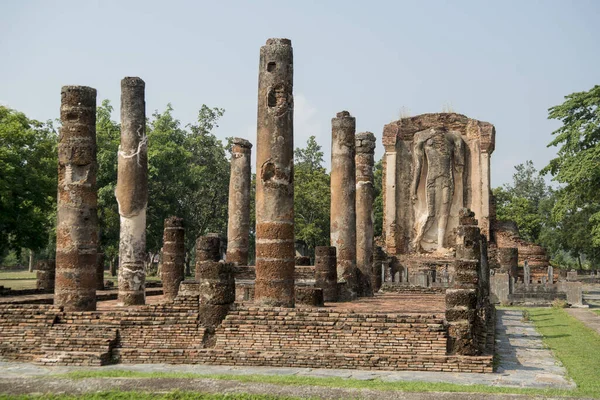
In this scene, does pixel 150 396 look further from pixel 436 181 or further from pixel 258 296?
pixel 436 181

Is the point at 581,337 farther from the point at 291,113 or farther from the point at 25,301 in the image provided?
the point at 25,301

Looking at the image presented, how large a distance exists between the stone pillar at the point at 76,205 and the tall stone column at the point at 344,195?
7107 mm

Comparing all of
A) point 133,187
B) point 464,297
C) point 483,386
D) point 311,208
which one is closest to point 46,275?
point 133,187

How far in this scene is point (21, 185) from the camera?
27.1 meters

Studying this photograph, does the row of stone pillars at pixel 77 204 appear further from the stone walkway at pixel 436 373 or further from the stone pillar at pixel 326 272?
the stone pillar at pixel 326 272

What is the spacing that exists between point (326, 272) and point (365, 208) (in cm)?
418

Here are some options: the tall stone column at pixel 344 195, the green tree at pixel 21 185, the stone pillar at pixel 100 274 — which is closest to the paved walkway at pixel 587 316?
the tall stone column at pixel 344 195

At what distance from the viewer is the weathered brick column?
11125 millimetres

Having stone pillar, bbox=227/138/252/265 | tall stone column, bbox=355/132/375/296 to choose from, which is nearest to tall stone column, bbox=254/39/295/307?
tall stone column, bbox=355/132/375/296

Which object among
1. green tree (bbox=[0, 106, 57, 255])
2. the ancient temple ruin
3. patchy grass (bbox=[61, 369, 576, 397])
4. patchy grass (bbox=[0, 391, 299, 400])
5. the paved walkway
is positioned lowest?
patchy grass (bbox=[0, 391, 299, 400])

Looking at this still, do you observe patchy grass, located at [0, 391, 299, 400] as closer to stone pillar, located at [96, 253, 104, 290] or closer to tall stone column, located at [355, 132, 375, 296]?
tall stone column, located at [355, 132, 375, 296]

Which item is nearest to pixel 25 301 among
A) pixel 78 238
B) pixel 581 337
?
pixel 78 238

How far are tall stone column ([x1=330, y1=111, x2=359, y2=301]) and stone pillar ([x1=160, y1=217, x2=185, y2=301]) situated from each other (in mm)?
4320

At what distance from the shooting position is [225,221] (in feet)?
141
